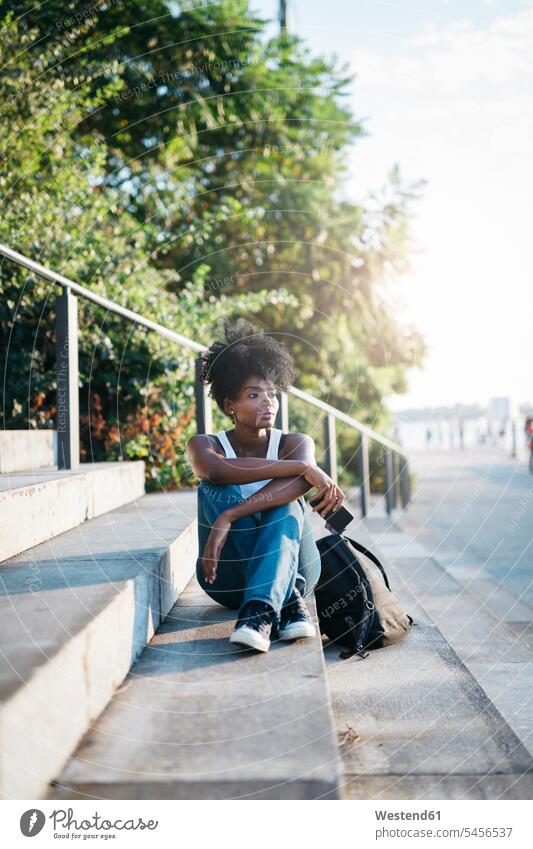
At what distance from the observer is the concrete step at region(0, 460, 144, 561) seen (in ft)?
8.21

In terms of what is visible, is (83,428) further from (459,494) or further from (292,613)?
(459,494)

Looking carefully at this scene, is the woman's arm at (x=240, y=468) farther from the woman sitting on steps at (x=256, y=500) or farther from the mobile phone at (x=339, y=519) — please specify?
the mobile phone at (x=339, y=519)

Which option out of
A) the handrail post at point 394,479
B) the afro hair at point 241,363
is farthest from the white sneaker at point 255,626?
the handrail post at point 394,479

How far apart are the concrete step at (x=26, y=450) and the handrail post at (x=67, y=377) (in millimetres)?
187

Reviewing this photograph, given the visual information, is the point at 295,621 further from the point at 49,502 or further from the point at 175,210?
the point at 175,210

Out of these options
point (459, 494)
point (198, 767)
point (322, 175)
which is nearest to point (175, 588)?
point (198, 767)

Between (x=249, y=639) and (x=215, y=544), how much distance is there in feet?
1.45

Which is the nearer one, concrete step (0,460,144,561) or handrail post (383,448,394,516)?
concrete step (0,460,144,561)

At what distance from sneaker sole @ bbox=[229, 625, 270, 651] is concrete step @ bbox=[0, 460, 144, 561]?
2.69 feet

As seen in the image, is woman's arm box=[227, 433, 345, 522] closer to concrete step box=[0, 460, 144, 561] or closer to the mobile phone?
the mobile phone

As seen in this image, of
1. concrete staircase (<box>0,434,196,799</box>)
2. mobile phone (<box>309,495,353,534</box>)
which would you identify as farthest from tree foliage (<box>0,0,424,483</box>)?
mobile phone (<box>309,495,353,534</box>)
